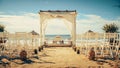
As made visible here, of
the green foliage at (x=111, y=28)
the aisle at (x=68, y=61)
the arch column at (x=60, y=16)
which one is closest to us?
the aisle at (x=68, y=61)

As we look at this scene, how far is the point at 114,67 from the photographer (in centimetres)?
722

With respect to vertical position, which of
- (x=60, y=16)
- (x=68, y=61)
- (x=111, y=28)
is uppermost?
(x=60, y=16)

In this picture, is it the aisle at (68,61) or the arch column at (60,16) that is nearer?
the aisle at (68,61)

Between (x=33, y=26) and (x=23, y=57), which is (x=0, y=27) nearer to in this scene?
(x=23, y=57)

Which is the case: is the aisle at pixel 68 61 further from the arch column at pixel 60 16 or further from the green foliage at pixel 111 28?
the green foliage at pixel 111 28

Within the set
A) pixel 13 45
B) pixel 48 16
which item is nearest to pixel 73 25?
pixel 48 16

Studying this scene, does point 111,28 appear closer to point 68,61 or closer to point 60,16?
point 60,16

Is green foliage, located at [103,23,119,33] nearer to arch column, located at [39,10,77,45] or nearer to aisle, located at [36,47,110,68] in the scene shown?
arch column, located at [39,10,77,45]

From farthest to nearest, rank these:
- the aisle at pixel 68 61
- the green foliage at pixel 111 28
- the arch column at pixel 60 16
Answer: the green foliage at pixel 111 28 < the arch column at pixel 60 16 < the aisle at pixel 68 61

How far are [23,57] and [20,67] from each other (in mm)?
2101

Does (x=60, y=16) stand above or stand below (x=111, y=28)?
above

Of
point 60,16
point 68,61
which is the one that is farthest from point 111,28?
point 68,61

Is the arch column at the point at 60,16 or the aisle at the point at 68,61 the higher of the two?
the arch column at the point at 60,16

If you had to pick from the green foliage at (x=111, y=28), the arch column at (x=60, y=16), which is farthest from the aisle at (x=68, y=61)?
the green foliage at (x=111, y=28)
